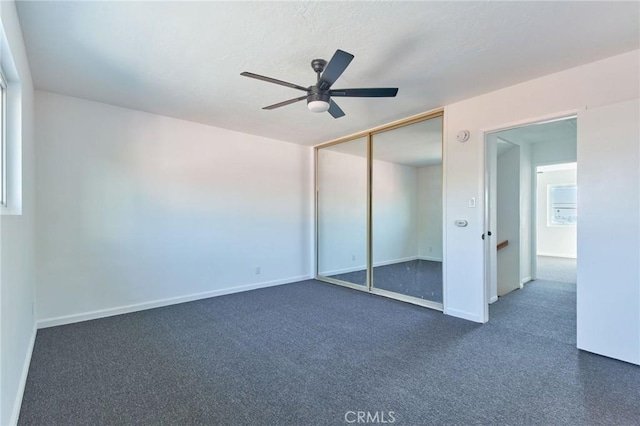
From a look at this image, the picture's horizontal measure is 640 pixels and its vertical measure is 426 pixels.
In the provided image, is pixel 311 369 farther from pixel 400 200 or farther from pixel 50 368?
pixel 400 200

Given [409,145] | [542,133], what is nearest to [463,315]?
[409,145]

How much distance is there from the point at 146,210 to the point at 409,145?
3746 millimetres

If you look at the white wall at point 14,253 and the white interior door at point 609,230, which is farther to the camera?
the white interior door at point 609,230

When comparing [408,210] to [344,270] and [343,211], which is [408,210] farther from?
[344,270]

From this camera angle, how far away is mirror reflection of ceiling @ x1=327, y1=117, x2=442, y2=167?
3893 mm

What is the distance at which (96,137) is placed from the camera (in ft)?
11.3

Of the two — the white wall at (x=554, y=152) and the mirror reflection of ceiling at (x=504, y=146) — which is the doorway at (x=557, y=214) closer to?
the white wall at (x=554, y=152)

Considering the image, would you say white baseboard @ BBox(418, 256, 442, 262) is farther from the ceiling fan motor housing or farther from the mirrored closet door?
the ceiling fan motor housing

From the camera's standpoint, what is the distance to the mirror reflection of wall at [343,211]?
16.0ft

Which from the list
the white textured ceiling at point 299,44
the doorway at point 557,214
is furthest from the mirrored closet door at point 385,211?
the doorway at point 557,214

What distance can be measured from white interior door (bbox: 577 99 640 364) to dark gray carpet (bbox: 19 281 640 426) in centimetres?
24

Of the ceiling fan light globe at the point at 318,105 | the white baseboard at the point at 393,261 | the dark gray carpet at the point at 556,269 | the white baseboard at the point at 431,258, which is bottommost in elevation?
the dark gray carpet at the point at 556,269

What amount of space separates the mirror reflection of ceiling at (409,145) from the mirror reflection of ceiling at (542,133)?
3.68 ft

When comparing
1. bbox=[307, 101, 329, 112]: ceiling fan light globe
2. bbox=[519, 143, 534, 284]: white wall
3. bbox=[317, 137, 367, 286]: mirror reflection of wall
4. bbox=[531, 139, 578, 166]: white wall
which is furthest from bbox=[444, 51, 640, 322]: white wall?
bbox=[531, 139, 578, 166]: white wall
